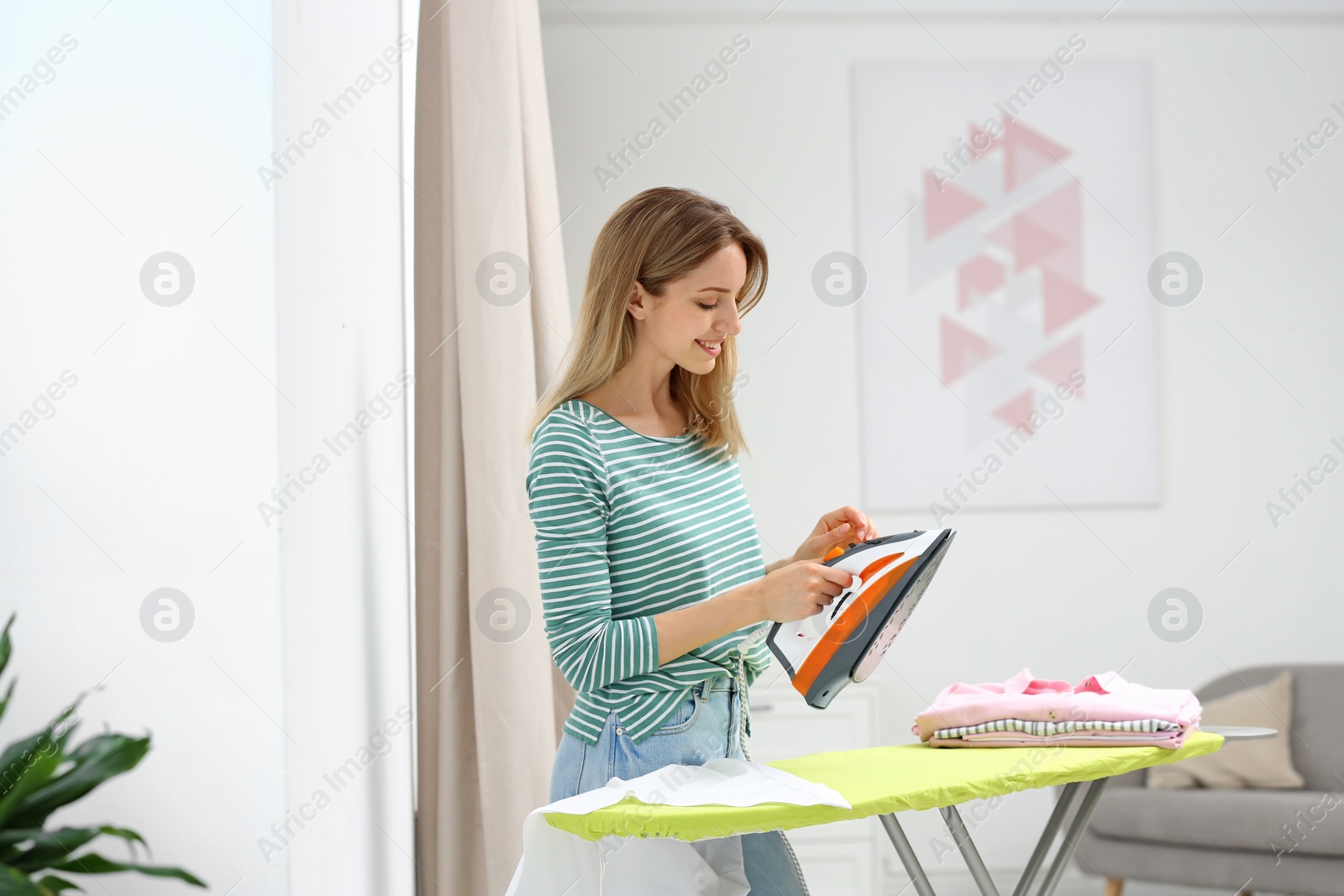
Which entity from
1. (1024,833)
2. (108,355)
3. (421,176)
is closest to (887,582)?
Answer: (108,355)

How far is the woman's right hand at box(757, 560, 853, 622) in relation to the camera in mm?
1103

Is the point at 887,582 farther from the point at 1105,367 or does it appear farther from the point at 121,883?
the point at 1105,367

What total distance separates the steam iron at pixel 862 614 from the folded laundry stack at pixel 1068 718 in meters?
0.35

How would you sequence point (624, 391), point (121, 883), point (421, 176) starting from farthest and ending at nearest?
1. point (421, 176)
2. point (624, 391)
3. point (121, 883)

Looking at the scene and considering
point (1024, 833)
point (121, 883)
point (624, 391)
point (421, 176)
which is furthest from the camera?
point (1024, 833)

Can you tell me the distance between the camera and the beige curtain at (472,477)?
179 centimetres

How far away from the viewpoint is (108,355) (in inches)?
44.7

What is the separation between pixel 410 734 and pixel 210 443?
3.48 ft

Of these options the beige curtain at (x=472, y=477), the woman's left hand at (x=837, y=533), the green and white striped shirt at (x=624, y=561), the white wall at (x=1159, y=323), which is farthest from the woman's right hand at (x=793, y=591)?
the white wall at (x=1159, y=323)

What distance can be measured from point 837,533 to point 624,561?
1.08 feet

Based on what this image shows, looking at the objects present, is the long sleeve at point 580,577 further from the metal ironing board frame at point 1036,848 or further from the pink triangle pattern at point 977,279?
the pink triangle pattern at point 977,279

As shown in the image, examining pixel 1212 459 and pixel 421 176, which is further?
pixel 1212 459

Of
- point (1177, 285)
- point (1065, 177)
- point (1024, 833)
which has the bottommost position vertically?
point (1024, 833)

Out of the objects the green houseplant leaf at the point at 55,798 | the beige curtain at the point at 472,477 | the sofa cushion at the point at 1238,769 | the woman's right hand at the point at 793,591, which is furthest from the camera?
the sofa cushion at the point at 1238,769
